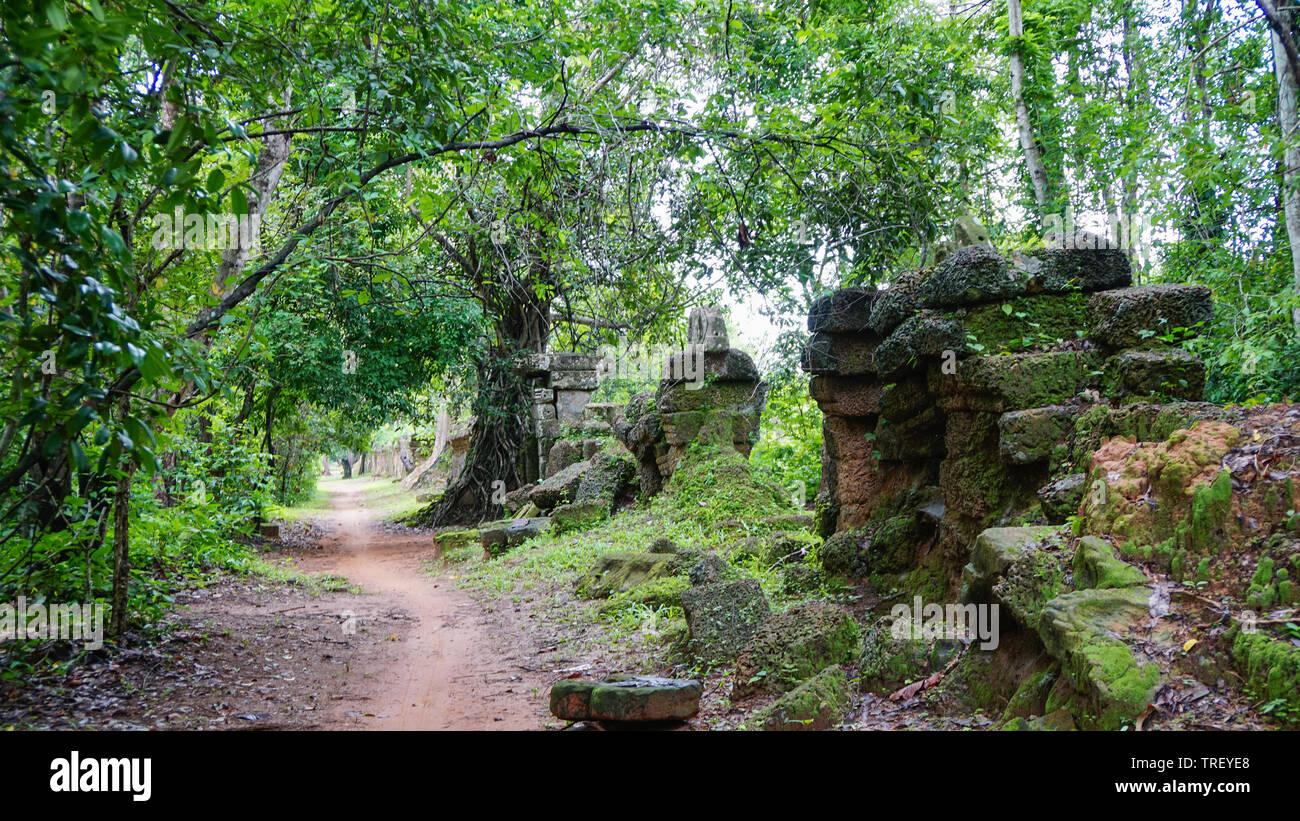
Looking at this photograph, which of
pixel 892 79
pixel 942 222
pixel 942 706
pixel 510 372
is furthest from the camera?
pixel 510 372

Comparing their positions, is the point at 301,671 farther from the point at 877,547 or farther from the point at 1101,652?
the point at 1101,652

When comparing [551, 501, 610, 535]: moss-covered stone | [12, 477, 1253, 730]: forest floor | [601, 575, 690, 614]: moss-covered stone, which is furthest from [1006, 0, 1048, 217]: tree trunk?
[12, 477, 1253, 730]: forest floor

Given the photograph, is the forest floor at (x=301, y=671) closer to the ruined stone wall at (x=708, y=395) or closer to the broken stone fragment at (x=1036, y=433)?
the broken stone fragment at (x=1036, y=433)

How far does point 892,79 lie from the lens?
6.89m

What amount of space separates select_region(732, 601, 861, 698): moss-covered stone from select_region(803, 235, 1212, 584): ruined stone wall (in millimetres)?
1093

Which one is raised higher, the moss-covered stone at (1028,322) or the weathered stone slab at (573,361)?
the weathered stone slab at (573,361)

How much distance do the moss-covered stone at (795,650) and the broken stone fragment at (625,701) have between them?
2.37 feet

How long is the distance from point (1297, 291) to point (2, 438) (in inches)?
375

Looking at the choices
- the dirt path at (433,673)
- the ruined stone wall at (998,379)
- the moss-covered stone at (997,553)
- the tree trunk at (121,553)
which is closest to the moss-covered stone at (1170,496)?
the moss-covered stone at (997,553)

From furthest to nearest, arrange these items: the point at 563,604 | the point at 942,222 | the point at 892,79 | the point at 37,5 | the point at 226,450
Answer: the point at 226,450
the point at 563,604
the point at 942,222
the point at 892,79
the point at 37,5

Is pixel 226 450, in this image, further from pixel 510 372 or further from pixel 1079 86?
pixel 1079 86

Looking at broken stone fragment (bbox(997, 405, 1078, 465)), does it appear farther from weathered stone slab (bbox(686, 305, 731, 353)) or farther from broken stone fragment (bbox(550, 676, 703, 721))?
weathered stone slab (bbox(686, 305, 731, 353))

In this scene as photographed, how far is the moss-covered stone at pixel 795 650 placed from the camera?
508 centimetres
